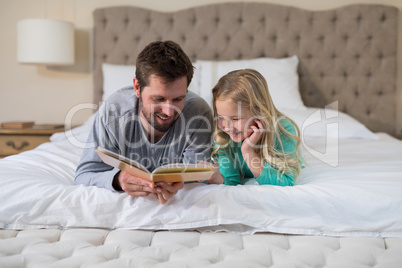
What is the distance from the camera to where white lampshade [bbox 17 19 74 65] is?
3.05 m

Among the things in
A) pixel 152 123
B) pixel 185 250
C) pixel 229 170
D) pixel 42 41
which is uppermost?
pixel 42 41

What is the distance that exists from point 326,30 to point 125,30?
1.61m

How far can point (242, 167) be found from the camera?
1779 mm

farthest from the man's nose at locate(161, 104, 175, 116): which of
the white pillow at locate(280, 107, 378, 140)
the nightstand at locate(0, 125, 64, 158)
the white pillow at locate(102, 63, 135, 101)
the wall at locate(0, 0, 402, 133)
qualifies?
the wall at locate(0, 0, 402, 133)

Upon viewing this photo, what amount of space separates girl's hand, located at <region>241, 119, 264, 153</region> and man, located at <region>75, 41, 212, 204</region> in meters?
0.15

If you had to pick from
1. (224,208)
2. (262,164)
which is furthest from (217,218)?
(262,164)

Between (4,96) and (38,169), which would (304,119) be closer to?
(38,169)

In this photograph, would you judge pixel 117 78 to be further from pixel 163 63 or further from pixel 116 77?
pixel 163 63

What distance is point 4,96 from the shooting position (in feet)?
11.7

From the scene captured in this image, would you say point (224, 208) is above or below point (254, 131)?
below

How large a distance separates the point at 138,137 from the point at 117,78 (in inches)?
59.9

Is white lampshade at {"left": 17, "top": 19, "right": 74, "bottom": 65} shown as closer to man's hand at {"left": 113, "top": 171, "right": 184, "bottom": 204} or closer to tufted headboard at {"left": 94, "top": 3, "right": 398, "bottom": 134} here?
tufted headboard at {"left": 94, "top": 3, "right": 398, "bottom": 134}

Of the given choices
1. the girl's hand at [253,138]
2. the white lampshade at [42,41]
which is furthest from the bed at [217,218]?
the white lampshade at [42,41]

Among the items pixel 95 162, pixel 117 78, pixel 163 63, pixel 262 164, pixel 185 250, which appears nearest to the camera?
pixel 185 250
